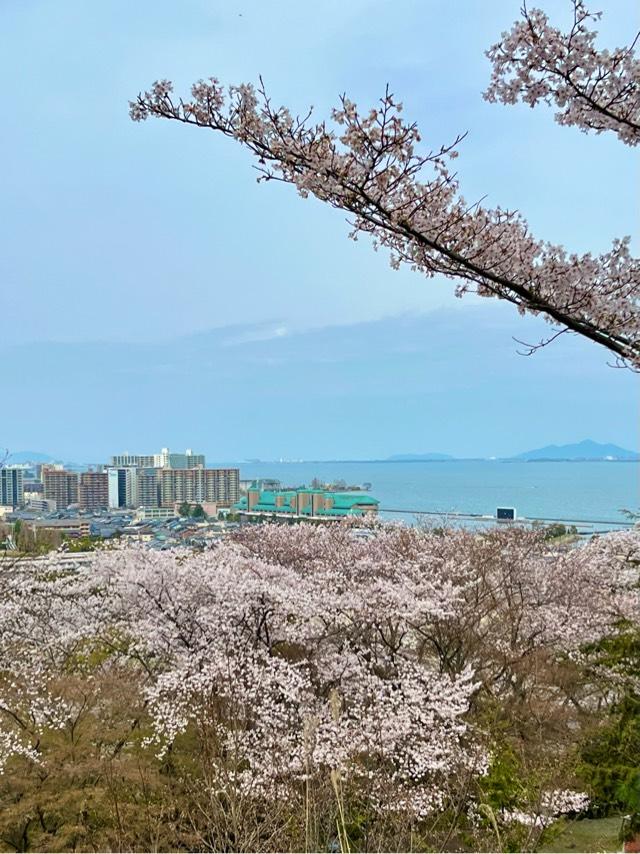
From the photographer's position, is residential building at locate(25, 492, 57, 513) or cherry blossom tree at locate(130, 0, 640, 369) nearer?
cherry blossom tree at locate(130, 0, 640, 369)

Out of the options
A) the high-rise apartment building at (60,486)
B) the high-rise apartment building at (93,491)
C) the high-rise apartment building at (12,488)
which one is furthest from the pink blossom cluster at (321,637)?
the high-rise apartment building at (93,491)

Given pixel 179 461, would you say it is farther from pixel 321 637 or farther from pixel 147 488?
pixel 321 637

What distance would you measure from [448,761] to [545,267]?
4.46 m

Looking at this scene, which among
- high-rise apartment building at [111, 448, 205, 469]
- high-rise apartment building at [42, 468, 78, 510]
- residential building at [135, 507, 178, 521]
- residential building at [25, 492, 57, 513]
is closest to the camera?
residential building at [25, 492, 57, 513]

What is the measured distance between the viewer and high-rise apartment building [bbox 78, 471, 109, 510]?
1498 cm

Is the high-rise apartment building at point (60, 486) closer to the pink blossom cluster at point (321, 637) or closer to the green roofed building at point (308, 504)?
the green roofed building at point (308, 504)

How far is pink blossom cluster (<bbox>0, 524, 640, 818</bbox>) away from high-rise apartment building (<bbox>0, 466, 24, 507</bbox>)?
3588mm

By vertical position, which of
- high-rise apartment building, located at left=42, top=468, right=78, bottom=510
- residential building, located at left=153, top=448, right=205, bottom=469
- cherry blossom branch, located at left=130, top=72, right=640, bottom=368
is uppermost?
cherry blossom branch, located at left=130, top=72, right=640, bottom=368

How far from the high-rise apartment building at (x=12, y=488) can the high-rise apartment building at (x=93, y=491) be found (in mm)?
2171

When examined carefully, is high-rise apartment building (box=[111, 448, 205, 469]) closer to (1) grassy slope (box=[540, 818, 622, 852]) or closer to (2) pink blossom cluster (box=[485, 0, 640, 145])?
(1) grassy slope (box=[540, 818, 622, 852])

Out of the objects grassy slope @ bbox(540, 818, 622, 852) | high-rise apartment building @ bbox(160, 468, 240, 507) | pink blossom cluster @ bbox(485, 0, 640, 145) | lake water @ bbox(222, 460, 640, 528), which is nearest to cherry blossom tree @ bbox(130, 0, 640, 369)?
pink blossom cluster @ bbox(485, 0, 640, 145)

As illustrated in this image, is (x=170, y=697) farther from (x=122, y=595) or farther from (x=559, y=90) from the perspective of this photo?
(x=559, y=90)

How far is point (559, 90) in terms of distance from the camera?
1857 mm

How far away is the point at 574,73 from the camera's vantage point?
1811 mm
